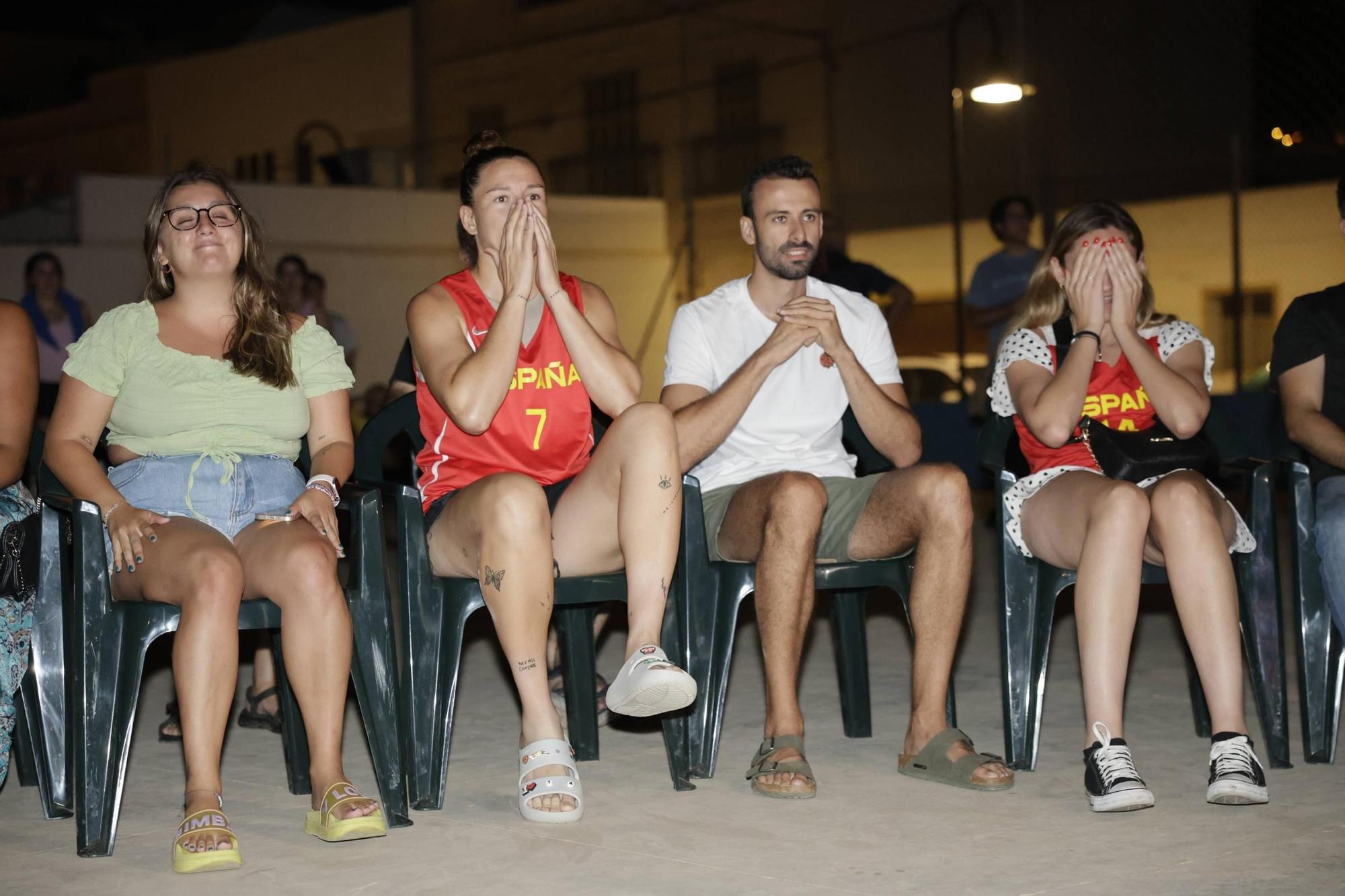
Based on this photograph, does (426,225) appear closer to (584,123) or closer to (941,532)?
(584,123)

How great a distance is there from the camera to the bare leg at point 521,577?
110 inches

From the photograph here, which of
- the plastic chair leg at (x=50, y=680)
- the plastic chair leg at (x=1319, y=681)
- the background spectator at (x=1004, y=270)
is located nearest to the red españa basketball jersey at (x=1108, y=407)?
the plastic chair leg at (x=1319, y=681)

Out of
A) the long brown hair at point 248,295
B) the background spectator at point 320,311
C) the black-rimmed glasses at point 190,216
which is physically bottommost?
the long brown hair at point 248,295

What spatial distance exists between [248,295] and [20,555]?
67 centimetres

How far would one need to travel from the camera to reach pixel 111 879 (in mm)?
2494

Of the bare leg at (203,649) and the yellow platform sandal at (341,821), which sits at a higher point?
the bare leg at (203,649)

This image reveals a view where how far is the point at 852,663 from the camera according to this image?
11.5ft

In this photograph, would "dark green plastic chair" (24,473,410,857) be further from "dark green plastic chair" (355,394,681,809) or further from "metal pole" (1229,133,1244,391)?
"metal pole" (1229,133,1244,391)

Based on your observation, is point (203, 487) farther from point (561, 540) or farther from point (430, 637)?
point (561, 540)

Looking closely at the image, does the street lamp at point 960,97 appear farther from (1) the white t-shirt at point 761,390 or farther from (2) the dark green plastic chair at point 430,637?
(2) the dark green plastic chair at point 430,637

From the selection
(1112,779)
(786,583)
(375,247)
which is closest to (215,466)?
(786,583)

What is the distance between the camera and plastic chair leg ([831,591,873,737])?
3484 millimetres

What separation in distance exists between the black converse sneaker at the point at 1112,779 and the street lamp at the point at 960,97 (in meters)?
5.29

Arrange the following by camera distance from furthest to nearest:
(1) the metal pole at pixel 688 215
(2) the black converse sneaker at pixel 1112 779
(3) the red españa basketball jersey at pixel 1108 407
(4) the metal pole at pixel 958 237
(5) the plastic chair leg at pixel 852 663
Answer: (1) the metal pole at pixel 688 215 → (4) the metal pole at pixel 958 237 → (5) the plastic chair leg at pixel 852 663 → (3) the red españa basketball jersey at pixel 1108 407 → (2) the black converse sneaker at pixel 1112 779
